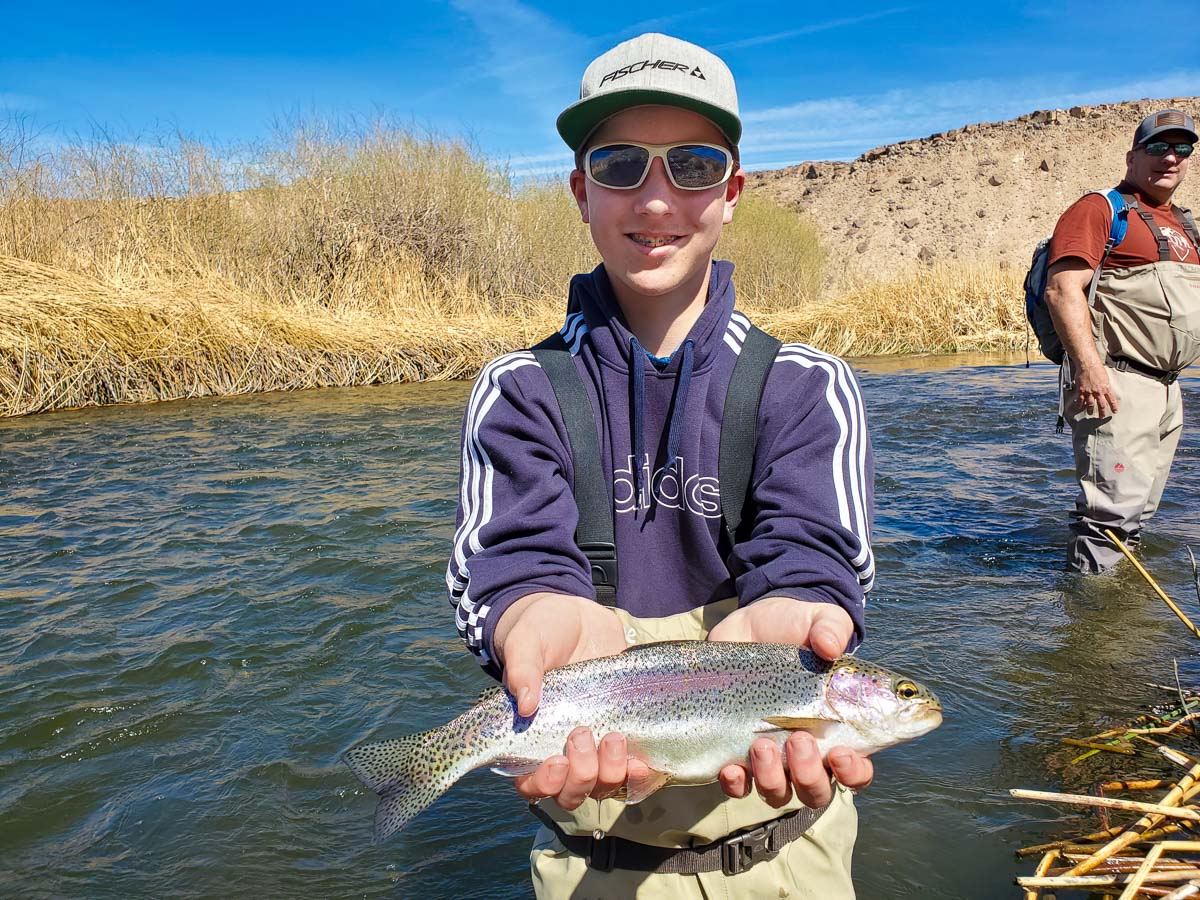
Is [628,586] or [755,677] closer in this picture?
[755,677]

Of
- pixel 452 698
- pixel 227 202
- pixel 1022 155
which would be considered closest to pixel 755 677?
pixel 452 698

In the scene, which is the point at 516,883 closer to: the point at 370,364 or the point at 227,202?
the point at 370,364

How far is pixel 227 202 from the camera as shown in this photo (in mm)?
20734

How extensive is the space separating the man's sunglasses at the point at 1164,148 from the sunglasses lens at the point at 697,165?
4731 millimetres

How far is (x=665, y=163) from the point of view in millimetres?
2539

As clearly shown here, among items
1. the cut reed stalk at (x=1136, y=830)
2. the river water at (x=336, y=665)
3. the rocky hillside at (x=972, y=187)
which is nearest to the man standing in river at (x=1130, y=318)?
the river water at (x=336, y=665)

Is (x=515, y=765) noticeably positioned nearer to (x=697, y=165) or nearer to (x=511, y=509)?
(x=511, y=509)

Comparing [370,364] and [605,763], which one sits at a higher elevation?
[370,364]

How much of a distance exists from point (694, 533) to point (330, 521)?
6.52 metres

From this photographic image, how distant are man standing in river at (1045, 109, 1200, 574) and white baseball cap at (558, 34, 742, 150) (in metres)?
4.31

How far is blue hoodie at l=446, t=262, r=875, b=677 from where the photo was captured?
232cm

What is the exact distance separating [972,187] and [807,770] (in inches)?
2668

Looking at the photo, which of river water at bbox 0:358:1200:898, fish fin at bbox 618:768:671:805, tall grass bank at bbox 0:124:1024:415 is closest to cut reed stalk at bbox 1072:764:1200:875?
river water at bbox 0:358:1200:898

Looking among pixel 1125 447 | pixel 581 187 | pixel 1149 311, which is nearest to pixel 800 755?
pixel 581 187
